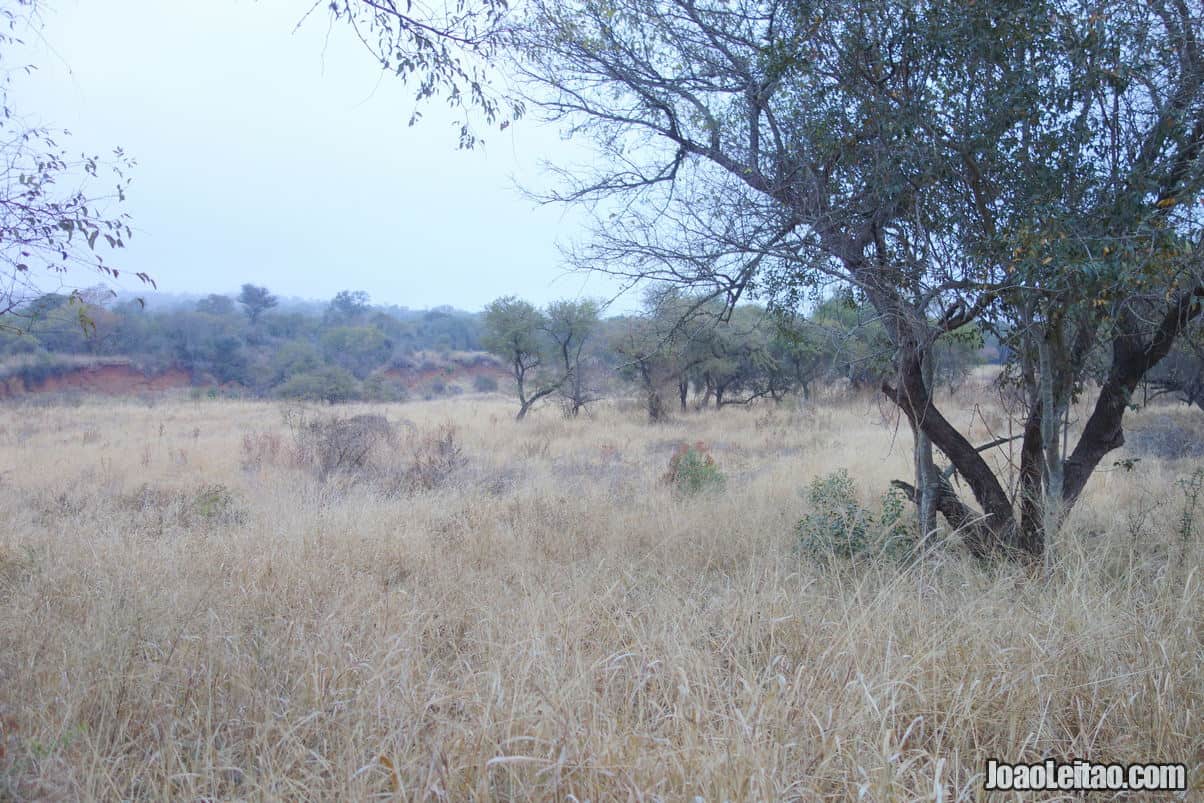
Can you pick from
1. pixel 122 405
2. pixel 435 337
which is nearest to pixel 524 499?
pixel 122 405

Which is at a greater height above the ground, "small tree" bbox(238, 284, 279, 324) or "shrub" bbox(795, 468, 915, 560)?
"small tree" bbox(238, 284, 279, 324)

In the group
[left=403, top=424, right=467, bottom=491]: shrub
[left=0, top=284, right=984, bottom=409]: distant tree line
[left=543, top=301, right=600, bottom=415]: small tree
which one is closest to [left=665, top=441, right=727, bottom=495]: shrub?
[left=0, top=284, right=984, bottom=409]: distant tree line

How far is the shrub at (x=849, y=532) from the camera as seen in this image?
4.55 meters

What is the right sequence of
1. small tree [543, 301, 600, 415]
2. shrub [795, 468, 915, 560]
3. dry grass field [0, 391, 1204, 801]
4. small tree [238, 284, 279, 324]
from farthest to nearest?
small tree [238, 284, 279, 324], small tree [543, 301, 600, 415], shrub [795, 468, 915, 560], dry grass field [0, 391, 1204, 801]

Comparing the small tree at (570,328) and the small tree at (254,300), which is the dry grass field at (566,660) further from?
the small tree at (254,300)

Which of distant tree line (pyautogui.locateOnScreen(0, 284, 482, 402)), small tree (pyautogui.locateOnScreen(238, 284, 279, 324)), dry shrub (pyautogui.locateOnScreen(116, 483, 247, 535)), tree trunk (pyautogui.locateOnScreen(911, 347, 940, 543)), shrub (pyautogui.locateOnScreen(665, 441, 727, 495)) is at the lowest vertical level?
dry shrub (pyautogui.locateOnScreen(116, 483, 247, 535))

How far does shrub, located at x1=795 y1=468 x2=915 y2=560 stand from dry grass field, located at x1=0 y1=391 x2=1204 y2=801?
132mm

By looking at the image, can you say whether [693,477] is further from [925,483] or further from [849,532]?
[849,532]

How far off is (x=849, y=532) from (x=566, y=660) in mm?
2322

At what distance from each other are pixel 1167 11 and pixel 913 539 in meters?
3.63

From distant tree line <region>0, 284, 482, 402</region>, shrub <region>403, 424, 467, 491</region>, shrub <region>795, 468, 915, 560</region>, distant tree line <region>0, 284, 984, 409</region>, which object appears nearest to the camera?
shrub <region>795, 468, 915, 560</region>

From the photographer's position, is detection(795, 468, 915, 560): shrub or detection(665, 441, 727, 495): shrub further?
detection(665, 441, 727, 495): shrub

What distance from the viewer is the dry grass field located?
7.24 ft

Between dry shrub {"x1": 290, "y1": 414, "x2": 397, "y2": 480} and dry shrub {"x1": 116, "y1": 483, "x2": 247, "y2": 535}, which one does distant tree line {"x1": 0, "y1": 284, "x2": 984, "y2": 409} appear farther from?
dry shrub {"x1": 290, "y1": 414, "x2": 397, "y2": 480}
